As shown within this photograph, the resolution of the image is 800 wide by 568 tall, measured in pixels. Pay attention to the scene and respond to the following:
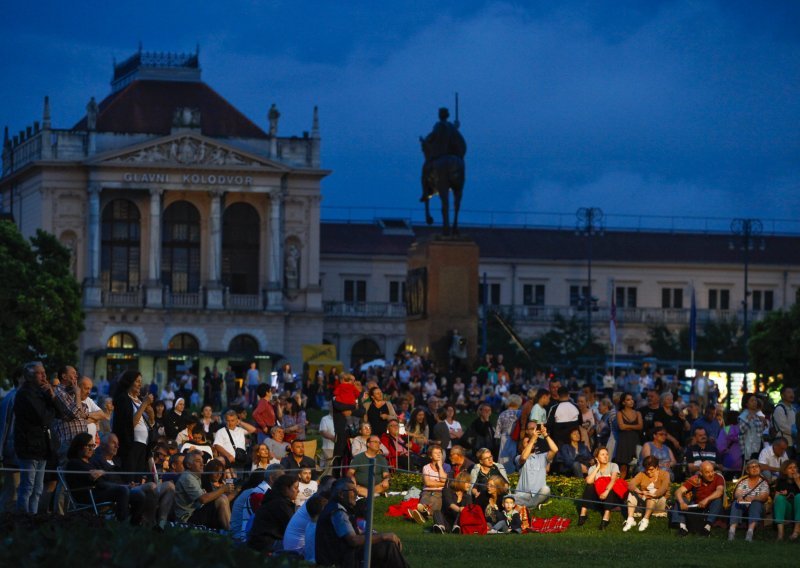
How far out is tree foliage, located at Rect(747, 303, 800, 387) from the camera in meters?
63.2

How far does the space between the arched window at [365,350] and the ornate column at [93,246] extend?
17.8 metres

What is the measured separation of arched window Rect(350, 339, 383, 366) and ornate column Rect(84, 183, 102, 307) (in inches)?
699

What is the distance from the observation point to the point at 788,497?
22.4 meters

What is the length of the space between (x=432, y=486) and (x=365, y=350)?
84.9 m

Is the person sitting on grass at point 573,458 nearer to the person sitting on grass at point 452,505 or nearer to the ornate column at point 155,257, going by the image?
the person sitting on grass at point 452,505

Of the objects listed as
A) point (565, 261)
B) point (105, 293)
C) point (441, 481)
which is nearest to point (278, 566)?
point (441, 481)

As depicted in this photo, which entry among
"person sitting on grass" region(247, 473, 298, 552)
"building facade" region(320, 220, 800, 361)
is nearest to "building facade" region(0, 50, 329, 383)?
"building facade" region(320, 220, 800, 361)

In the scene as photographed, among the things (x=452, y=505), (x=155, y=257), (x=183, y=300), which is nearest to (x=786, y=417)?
(x=452, y=505)

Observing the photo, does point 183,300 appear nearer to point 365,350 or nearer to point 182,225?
point 182,225

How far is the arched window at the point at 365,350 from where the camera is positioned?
108 meters

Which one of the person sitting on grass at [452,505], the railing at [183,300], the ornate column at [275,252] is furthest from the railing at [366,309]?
the person sitting on grass at [452,505]

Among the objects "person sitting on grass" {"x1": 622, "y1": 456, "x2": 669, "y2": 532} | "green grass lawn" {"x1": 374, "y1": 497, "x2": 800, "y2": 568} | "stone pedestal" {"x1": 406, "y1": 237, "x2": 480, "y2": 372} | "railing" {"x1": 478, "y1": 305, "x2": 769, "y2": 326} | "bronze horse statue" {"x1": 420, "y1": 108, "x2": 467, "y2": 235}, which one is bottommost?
"green grass lawn" {"x1": 374, "y1": 497, "x2": 800, "y2": 568}

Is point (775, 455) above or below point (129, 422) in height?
below

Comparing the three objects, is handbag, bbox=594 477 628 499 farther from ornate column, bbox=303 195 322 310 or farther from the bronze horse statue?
ornate column, bbox=303 195 322 310
